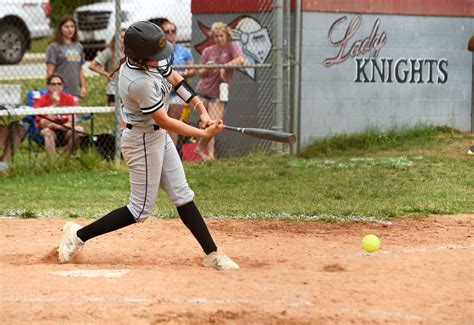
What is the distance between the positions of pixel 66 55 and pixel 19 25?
5.43 meters

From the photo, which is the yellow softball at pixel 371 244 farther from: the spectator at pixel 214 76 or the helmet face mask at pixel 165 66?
the spectator at pixel 214 76

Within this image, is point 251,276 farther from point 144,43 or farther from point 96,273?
point 144,43

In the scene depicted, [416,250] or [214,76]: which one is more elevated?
[214,76]

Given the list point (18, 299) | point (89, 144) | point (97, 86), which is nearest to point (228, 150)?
point (89, 144)

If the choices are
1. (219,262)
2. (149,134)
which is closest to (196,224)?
(219,262)

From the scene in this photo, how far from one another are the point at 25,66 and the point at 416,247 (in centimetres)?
1307

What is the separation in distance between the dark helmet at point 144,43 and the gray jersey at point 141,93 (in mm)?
131

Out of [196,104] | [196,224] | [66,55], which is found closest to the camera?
[196,224]

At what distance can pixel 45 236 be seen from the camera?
8.38 m

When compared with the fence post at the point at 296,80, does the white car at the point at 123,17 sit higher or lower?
higher

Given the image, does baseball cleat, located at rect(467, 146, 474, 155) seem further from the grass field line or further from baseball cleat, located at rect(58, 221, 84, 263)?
baseball cleat, located at rect(58, 221, 84, 263)

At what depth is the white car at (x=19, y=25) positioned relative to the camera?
1836 centimetres

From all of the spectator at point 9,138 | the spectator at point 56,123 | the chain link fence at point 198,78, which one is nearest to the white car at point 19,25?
the chain link fence at point 198,78

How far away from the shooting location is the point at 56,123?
12891mm
